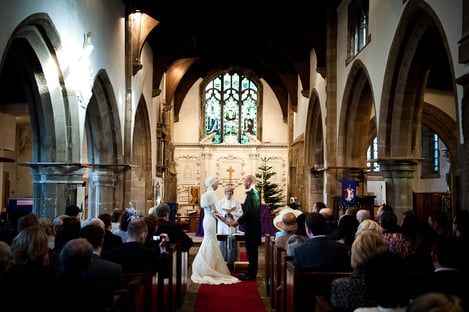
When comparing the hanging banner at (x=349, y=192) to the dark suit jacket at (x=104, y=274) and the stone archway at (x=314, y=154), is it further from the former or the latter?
the dark suit jacket at (x=104, y=274)

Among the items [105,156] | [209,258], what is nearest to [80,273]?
Answer: [209,258]

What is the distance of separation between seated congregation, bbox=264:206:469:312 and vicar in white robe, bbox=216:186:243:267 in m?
2.26

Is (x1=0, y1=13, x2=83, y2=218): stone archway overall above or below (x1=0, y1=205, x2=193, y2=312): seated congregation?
above

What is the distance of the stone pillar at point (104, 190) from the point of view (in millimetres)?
13086

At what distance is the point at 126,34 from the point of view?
544 inches

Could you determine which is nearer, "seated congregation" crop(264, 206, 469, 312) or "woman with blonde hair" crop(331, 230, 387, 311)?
"seated congregation" crop(264, 206, 469, 312)

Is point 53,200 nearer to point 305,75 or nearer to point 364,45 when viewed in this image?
point 364,45

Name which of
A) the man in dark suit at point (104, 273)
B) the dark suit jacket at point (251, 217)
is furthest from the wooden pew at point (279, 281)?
the man in dark suit at point (104, 273)

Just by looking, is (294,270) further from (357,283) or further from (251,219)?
(251,219)

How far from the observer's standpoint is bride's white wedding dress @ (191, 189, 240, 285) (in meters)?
8.70

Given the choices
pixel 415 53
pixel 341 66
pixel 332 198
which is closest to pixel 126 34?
pixel 341 66

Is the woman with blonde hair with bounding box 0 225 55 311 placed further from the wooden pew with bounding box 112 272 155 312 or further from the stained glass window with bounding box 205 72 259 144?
the stained glass window with bounding box 205 72 259 144

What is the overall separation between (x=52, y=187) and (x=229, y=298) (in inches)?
154

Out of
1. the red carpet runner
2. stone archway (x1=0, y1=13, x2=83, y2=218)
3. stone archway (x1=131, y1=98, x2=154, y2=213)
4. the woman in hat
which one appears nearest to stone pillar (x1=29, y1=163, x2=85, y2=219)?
stone archway (x1=0, y1=13, x2=83, y2=218)
